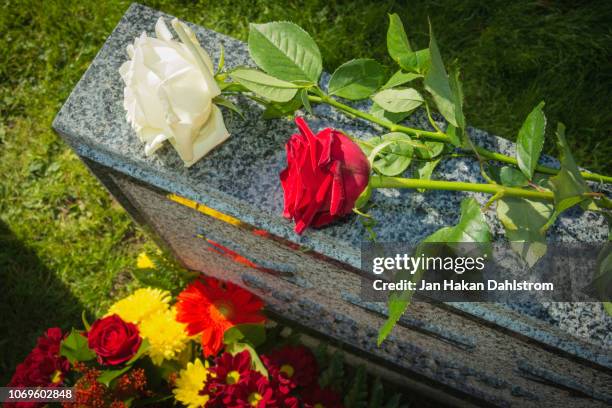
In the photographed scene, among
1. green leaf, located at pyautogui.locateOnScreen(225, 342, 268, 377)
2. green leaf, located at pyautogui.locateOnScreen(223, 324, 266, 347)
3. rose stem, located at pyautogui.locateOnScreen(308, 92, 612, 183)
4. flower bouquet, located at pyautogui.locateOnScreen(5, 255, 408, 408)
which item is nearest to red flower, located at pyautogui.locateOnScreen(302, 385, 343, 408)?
flower bouquet, located at pyautogui.locateOnScreen(5, 255, 408, 408)

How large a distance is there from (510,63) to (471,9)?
11.1 inches

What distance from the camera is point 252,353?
156 centimetres

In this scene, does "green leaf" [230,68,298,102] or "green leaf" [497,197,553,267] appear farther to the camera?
"green leaf" [230,68,298,102]

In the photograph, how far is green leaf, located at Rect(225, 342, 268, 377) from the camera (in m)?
1.50

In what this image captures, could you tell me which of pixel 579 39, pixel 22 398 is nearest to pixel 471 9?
pixel 579 39

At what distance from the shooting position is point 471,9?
91.7 inches

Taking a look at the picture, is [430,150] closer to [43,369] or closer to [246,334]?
[246,334]

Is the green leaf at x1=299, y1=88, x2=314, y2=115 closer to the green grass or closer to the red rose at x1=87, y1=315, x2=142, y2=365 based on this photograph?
the red rose at x1=87, y1=315, x2=142, y2=365

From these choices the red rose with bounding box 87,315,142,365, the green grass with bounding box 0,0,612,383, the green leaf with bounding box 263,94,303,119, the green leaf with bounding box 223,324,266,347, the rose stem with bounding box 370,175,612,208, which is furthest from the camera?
the green grass with bounding box 0,0,612,383

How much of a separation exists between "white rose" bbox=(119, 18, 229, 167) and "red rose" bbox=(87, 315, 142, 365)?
0.60 meters

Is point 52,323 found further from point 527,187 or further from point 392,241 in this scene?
point 527,187

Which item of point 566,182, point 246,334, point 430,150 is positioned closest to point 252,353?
point 246,334

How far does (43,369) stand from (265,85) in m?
0.97

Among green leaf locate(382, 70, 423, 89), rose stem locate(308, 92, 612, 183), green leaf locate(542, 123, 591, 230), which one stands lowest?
rose stem locate(308, 92, 612, 183)
